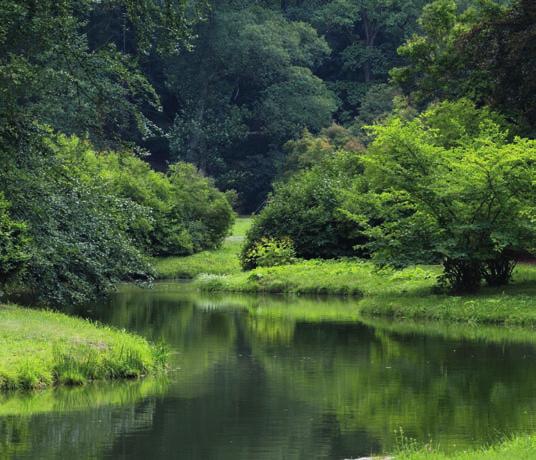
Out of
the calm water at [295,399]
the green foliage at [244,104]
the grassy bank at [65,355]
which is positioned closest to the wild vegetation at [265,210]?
the grassy bank at [65,355]

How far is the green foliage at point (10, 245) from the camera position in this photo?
1019 inches

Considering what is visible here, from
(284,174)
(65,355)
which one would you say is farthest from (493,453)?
(284,174)

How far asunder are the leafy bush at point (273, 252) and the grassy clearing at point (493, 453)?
Answer: 32.1 m

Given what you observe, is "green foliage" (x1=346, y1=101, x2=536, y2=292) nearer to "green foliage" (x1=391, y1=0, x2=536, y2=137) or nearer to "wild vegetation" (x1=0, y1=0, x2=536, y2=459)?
"wild vegetation" (x1=0, y1=0, x2=536, y2=459)

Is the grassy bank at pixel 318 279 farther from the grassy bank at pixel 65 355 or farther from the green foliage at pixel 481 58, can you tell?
the grassy bank at pixel 65 355

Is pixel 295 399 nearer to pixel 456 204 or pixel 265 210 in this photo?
pixel 456 204

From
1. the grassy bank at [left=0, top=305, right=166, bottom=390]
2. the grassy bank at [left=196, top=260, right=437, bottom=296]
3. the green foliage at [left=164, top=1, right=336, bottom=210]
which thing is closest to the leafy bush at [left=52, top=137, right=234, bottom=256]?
the grassy bank at [left=196, top=260, right=437, bottom=296]

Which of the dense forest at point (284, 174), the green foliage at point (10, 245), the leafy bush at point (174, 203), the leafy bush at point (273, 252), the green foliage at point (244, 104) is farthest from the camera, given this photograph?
the green foliage at point (244, 104)

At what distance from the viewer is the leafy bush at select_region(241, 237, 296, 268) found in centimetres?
4575

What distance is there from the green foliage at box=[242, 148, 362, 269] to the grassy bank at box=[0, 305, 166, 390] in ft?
80.3

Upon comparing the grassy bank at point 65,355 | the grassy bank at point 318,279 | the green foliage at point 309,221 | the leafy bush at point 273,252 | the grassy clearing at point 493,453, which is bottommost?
the grassy clearing at point 493,453

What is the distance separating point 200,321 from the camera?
31.5 meters

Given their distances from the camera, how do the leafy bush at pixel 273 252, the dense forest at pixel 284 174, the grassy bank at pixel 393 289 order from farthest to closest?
the leafy bush at pixel 273 252
the grassy bank at pixel 393 289
the dense forest at pixel 284 174

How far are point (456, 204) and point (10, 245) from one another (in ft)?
38.2
